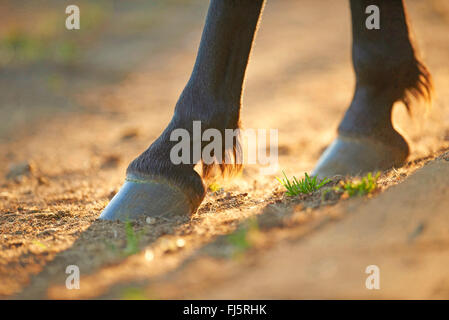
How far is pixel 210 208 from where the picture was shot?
2.29 m

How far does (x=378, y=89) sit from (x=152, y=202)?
127cm

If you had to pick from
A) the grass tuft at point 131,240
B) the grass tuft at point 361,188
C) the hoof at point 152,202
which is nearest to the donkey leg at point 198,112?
the hoof at point 152,202

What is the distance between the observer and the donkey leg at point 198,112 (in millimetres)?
2043

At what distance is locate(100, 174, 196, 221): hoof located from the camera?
2053 millimetres

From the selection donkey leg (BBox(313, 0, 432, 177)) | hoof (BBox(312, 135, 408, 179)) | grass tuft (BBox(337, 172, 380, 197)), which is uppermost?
donkey leg (BBox(313, 0, 432, 177))

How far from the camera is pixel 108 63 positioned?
24.4 ft

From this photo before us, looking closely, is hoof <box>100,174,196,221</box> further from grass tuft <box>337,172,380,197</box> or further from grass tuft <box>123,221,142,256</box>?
grass tuft <box>337,172,380,197</box>

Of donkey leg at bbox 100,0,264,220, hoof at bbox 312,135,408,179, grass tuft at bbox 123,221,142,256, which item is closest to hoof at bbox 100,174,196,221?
donkey leg at bbox 100,0,264,220

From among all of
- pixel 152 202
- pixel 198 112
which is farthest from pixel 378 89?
pixel 152 202

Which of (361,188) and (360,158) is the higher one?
(360,158)

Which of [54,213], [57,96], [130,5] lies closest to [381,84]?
[54,213]

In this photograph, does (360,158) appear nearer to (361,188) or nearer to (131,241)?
(361,188)

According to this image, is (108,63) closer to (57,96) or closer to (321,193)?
(57,96)
